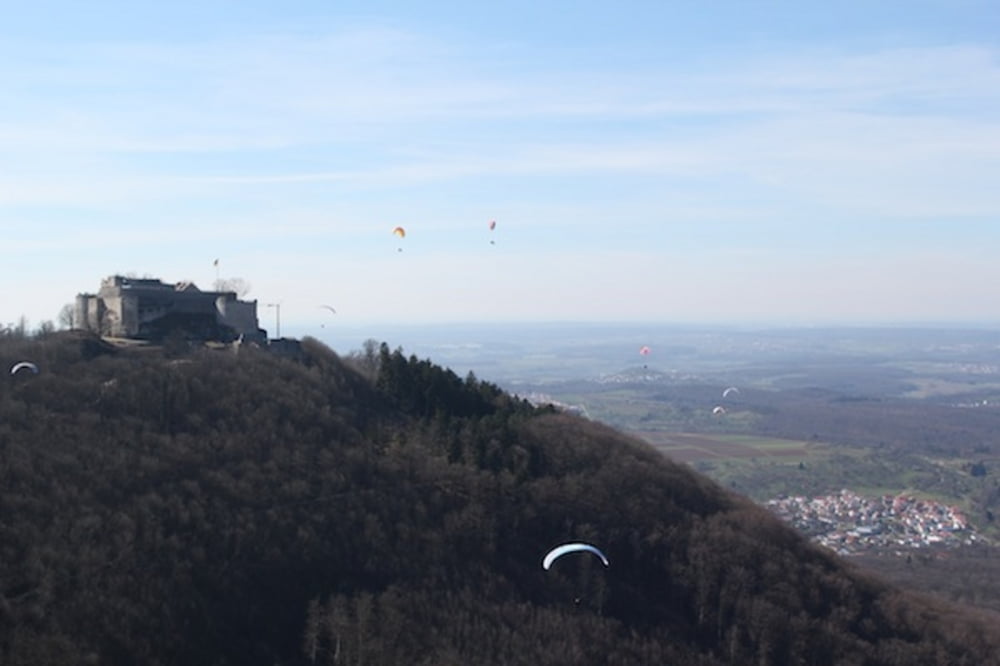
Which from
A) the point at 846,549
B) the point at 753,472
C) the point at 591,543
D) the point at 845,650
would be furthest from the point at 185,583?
the point at 753,472

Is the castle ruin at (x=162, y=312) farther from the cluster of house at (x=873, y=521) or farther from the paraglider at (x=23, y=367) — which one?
the cluster of house at (x=873, y=521)

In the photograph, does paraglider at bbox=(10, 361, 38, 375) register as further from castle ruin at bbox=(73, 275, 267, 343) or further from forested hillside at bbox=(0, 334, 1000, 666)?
castle ruin at bbox=(73, 275, 267, 343)

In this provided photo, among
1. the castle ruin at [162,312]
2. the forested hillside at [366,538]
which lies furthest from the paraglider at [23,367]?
the castle ruin at [162,312]

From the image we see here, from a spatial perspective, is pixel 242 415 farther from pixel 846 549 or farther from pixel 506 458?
pixel 846 549

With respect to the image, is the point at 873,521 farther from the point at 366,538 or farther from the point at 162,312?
the point at 366,538

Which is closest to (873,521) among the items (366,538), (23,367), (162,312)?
(162,312)

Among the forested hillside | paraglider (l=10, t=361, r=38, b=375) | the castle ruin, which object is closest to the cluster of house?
the forested hillside
